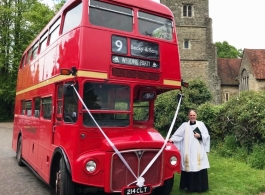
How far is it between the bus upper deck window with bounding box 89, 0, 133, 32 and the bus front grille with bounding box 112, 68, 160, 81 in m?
0.88

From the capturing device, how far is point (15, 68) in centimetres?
3186

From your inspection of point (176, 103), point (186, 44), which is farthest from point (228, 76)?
point (176, 103)

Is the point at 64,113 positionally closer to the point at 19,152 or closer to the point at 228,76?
the point at 19,152

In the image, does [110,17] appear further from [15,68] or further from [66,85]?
[15,68]

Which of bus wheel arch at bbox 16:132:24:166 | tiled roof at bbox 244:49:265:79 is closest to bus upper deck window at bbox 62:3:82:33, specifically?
bus wheel arch at bbox 16:132:24:166

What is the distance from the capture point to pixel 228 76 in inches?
1641

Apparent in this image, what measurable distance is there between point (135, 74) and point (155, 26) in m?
1.36

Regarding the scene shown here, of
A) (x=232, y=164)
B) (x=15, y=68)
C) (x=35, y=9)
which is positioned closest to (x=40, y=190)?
(x=232, y=164)

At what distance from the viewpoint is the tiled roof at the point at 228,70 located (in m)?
40.9

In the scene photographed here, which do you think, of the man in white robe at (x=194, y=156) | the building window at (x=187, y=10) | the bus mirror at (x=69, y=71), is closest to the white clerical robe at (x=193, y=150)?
the man in white robe at (x=194, y=156)

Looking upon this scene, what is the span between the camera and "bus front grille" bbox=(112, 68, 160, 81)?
5633mm

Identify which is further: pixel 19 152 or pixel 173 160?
pixel 19 152

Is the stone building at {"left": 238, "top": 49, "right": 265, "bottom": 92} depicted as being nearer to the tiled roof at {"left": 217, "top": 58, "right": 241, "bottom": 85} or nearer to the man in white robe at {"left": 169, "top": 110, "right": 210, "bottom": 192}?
the tiled roof at {"left": 217, "top": 58, "right": 241, "bottom": 85}

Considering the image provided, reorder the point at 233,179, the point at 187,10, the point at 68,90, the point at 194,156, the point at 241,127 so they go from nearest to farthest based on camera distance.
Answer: the point at 68,90 < the point at 194,156 < the point at 233,179 < the point at 241,127 < the point at 187,10
